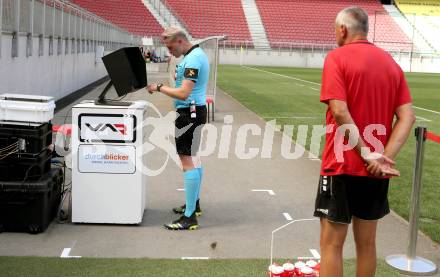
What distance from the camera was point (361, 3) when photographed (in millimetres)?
74938

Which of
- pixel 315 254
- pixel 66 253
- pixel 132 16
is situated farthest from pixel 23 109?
pixel 132 16

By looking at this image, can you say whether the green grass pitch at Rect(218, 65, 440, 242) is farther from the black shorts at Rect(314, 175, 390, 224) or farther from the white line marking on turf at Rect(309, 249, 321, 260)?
the black shorts at Rect(314, 175, 390, 224)

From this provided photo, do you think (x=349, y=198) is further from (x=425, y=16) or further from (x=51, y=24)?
(x=425, y=16)

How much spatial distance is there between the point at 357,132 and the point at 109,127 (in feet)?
9.85

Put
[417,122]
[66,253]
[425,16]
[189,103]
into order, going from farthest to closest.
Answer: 1. [425,16]
2. [417,122]
3. [189,103]
4. [66,253]

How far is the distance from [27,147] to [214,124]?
379 inches

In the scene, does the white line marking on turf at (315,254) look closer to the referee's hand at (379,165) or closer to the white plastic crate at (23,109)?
the referee's hand at (379,165)

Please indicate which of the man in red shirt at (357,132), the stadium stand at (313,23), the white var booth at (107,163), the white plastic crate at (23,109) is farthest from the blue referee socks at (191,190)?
the stadium stand at (313,23)

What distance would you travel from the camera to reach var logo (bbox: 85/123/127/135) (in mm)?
6074

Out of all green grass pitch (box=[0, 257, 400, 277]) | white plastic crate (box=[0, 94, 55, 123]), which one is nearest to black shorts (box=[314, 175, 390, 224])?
green grass pitch (box=[0, 257, 400, 277])

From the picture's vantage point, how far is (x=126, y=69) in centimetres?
604

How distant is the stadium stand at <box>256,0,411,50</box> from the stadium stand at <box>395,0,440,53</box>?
2636mm

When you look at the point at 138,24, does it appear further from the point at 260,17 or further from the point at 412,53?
the point at 412,53

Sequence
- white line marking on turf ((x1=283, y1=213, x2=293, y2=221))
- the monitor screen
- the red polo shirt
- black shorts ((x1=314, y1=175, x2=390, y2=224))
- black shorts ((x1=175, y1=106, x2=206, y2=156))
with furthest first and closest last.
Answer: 1. white line marking on turf ((x1=283, y1=213, x2=293, y2=221))
2. black shorts ((x1=175, y1=106, x2=206, y2=156))
3. the monitor screen
4. black shorts ((x1=314, y1=175, x2=390, y2=224))
5. the red polo shirt
